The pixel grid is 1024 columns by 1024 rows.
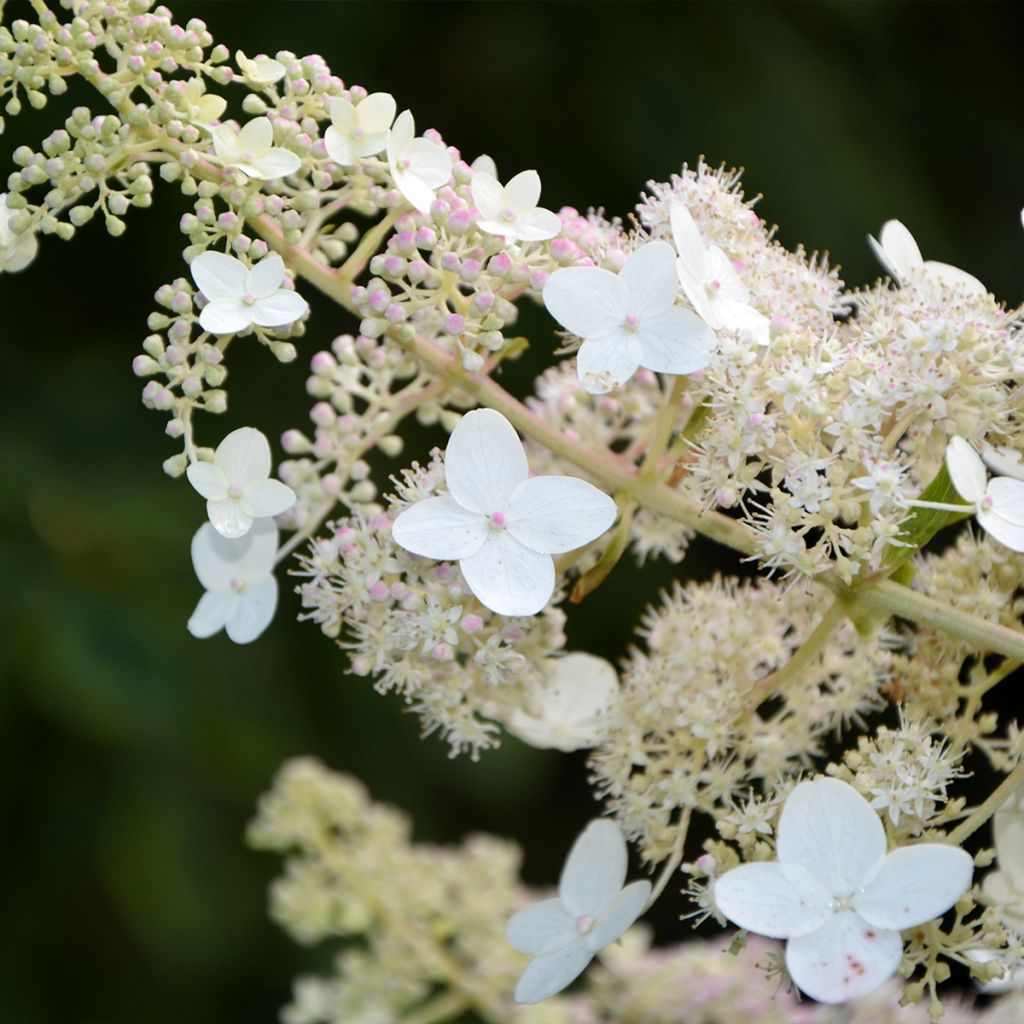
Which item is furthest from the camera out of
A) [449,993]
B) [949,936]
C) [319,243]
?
[449,993]

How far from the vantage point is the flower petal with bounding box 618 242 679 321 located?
0.85 m

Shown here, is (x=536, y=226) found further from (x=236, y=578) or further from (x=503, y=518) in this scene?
(x=236, y=578)

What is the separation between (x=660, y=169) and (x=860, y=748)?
5.30 feet

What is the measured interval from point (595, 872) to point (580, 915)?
30 mm

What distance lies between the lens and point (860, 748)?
871 mm

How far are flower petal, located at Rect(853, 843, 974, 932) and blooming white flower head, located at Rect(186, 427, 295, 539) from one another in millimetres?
417

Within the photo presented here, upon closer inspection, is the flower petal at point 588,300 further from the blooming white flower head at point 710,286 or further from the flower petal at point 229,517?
the flower petal at point 229,517

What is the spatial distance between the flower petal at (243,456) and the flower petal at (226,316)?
0.26 ft

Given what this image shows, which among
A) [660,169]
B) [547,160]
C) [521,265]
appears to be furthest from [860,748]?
[547,160]

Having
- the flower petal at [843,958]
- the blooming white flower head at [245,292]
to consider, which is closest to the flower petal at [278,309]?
the blooming white flower head at [245,292]

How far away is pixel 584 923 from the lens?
37.5 inches

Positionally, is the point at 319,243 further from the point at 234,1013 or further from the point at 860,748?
the point at 234,1013

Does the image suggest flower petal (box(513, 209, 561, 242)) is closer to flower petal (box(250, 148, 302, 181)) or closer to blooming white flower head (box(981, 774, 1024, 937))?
flower petal (box(250, 148, 302, 181))

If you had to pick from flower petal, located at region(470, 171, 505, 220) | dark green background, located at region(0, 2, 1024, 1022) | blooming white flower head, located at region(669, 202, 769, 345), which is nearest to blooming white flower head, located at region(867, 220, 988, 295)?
blooming white flower head, located at region(669, 202, 769, 345)
